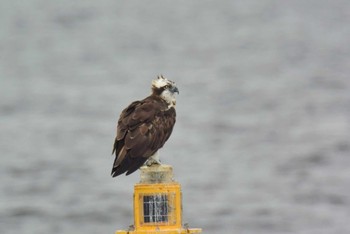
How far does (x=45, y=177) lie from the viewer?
27.5 metres

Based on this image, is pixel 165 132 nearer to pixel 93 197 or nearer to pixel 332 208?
pixel 332 208

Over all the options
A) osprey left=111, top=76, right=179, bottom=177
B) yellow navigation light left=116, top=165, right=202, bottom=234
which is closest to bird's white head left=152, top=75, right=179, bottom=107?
osprey left=111, top=76, right=179, bottom=177

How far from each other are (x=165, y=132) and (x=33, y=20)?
40.5m

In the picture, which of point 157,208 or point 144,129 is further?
point 144,129

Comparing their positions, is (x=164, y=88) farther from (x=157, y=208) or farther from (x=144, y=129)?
(x=157, y=208)

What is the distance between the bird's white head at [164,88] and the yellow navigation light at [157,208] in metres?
2.06

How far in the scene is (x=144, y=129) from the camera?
12.0 meters

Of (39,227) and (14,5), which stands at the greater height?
(14,5)

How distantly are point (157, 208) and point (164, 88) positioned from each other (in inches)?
86.5

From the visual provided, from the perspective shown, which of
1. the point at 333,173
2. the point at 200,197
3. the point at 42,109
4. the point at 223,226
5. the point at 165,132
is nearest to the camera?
the point at 165,132

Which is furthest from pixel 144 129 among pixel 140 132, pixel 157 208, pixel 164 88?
pixel 157 208

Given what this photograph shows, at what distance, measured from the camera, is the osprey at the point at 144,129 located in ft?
38.2

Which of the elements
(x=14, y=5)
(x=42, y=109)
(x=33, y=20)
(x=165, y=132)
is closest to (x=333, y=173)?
(x=42, y=109)

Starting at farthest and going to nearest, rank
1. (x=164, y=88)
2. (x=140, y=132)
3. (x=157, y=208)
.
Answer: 1. (x=164, y=88)
2. (x=140, y=132)
3. (x=157, y=208)
